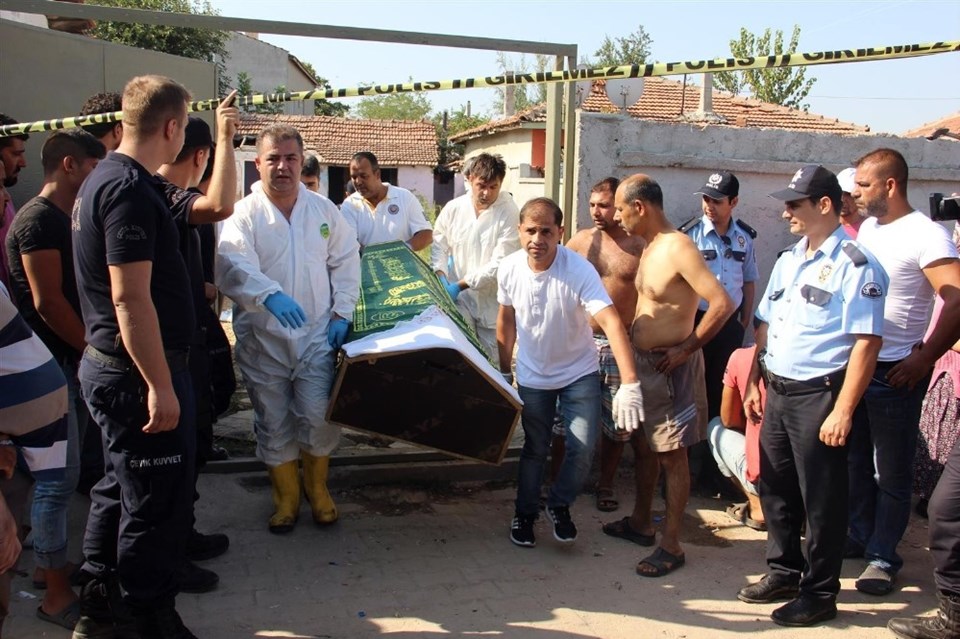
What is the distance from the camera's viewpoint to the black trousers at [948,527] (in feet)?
11.2

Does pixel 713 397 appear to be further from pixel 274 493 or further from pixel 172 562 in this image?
pixel 172 562

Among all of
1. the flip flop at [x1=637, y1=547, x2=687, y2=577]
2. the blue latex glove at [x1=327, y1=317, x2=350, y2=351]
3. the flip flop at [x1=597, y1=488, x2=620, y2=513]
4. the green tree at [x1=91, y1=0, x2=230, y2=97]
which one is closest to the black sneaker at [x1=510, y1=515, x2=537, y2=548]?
the flip flop at [x1=637, y1=547, x2=687, y2=577]

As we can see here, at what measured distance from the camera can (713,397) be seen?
561 cm

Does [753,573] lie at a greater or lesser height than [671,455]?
lesser

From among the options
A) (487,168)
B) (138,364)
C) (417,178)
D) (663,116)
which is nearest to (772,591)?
(138,364)

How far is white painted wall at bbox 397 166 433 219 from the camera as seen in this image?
3250cm

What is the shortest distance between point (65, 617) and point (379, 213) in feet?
11.9

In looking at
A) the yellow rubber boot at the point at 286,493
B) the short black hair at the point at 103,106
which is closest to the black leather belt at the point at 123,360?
the yellow rubber boot at the point at 286,493

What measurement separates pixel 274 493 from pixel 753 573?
2.56m

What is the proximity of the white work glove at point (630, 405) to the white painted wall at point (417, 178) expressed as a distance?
2876 cm

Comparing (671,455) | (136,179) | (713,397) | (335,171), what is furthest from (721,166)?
(335,171)

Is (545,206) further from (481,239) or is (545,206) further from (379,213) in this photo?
(379,213)

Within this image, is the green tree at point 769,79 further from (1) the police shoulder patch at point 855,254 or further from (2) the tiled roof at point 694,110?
(1) the police shoulder patch at point 855,254

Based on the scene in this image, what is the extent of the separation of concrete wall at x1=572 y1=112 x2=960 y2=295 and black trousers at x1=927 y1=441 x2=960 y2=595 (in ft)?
9.28
